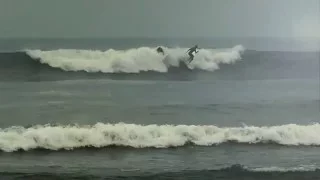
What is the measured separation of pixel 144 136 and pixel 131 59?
0.19 meters

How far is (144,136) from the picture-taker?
3.91 feet

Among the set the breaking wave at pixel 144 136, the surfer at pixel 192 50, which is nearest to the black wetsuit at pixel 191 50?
the surfer at pixel 192 50

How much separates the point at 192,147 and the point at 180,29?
0.28 metres

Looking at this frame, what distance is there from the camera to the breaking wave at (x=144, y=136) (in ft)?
3.76

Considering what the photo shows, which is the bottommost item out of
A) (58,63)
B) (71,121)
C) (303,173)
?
(303,173)

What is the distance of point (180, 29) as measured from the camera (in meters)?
1.25

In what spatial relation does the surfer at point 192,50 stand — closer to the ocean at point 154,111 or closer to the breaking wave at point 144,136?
the ocean at point 154,111

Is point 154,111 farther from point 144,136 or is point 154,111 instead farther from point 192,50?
point 192,50

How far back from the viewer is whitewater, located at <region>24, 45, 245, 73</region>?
119 centimetres

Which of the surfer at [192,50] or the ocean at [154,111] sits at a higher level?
the surfer at [192,50]

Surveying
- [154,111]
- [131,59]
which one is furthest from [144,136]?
[131,59]

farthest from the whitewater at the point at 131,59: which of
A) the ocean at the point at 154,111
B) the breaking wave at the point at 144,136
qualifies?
the breaking wave at the point at 144,136

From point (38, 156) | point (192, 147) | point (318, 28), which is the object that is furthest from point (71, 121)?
point (318, 28)

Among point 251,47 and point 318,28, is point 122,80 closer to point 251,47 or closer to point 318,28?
point 251,47
